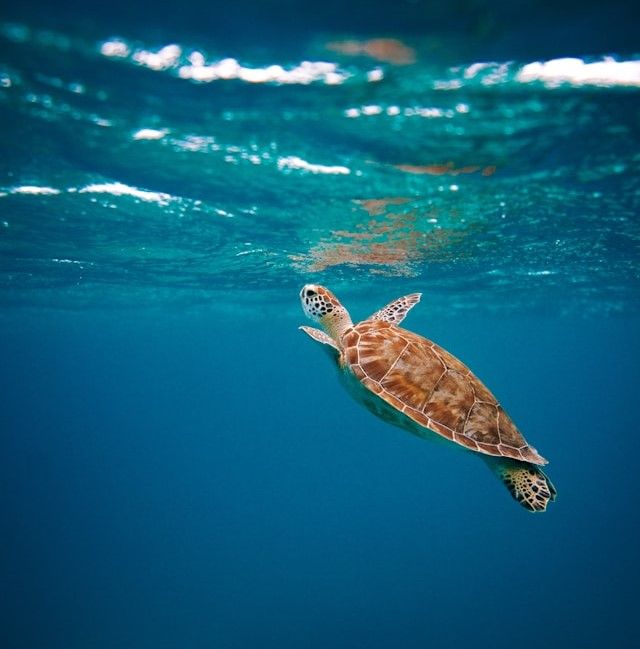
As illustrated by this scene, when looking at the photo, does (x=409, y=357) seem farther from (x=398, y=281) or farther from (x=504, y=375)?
(x=504, y=375)

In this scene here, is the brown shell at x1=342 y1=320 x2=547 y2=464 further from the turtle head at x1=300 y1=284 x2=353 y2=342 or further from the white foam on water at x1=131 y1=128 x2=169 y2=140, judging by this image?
the white foam on water at x1=131 y1=128 x2=169 y2=140

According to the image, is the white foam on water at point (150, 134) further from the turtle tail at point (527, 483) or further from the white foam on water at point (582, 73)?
the turtle tail at point (527, 483)

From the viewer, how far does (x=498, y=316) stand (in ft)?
122

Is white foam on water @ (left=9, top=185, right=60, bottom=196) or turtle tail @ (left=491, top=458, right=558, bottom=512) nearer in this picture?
turtle tail @ (left=491, top=458, right=558, bottom=512)

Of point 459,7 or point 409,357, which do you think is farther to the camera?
point 409,357

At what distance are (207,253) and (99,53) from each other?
10.9m

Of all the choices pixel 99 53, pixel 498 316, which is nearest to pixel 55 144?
pixel 99 53

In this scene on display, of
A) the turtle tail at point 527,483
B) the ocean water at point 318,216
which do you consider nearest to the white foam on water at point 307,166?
the ocean water at point 318,216

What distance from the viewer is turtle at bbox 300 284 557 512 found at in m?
5.73

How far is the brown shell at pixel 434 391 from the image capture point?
5.77 meters

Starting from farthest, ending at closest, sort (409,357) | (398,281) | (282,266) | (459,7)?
(398,281), (282,266), (409,357), (459,7)

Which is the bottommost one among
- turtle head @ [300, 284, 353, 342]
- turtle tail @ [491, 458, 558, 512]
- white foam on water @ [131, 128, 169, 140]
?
turtle tail @ [491, 458, 558, 512]

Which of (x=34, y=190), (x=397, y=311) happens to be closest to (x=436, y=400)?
(x=397, y=311)

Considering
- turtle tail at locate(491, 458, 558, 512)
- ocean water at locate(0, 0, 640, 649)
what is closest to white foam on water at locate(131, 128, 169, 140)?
ocean water at locate(0, 0, 640, 649)
